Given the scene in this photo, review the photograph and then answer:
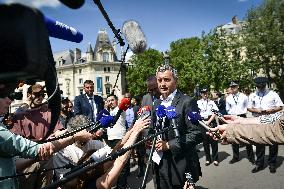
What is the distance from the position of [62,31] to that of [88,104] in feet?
18.6

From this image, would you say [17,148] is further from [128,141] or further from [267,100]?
[267,100]

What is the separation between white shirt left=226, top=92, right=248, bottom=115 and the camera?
1002 centimetres

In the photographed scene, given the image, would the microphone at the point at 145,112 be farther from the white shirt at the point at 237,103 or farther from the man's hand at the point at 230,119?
the white shirt at the point at 237,103

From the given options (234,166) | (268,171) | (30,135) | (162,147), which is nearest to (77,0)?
(162,147)

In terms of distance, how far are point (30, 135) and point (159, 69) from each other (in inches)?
68.2

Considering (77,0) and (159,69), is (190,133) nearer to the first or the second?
(159,69)

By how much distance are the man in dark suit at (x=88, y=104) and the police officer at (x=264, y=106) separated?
12.7 ft

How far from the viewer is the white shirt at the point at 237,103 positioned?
395 inches

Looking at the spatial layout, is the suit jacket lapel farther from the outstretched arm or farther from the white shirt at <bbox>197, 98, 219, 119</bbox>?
the white shirt at <bbox>197, 98, 219, 119</bbox>

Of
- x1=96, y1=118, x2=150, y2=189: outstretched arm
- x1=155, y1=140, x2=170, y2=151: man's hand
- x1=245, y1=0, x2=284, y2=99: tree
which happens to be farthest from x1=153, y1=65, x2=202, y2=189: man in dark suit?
x1=245, y1=0, x2=284, y2=99: tree

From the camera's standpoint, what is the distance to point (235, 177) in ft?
25.7

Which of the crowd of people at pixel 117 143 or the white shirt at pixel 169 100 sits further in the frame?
the white shirt at pixel 169 100

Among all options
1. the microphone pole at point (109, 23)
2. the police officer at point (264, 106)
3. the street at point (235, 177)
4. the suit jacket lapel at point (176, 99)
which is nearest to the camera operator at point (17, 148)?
A: the microphone pole at point (109, 23)

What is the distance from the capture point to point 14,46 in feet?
2.69
